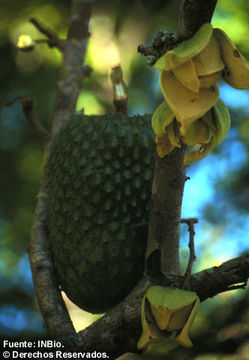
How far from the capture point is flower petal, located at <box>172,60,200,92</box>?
2.62 feet

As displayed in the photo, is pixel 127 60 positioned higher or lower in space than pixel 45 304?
higher

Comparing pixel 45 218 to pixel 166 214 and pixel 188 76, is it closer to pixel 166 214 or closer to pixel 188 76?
pixel 166 214

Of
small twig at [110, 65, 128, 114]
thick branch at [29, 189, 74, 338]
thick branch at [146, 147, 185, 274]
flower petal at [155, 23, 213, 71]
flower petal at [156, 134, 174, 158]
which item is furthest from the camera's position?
small twig at [110, 65, 128, 114]

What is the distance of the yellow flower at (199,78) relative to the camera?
799 mm

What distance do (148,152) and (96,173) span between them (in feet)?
0.55

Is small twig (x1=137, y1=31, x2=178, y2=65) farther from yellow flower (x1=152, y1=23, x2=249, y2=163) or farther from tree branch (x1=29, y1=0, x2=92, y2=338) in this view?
tree branch (x1=29, y1=0, x2=92, y2=338)

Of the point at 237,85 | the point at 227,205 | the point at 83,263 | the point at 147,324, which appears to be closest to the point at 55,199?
the point at 83,263

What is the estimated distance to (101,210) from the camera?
4.45ft

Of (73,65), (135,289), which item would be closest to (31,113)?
(73,65)

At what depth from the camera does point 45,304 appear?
134cm

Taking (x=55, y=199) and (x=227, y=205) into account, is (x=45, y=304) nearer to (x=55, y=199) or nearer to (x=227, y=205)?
(x=55, y=199)

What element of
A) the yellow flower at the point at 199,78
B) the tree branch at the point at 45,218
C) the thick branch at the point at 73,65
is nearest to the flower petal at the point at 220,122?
the yellow flower at the point at 199,78

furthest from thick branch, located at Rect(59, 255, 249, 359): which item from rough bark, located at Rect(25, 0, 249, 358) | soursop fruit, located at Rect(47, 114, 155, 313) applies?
soursop fruit, located at Rect(47, 114, 155, 313)

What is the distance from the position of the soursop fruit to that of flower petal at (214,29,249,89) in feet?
1.79
